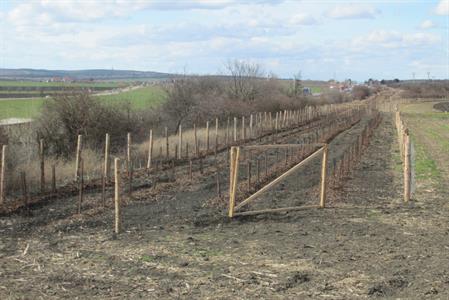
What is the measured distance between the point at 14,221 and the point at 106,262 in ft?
13.0

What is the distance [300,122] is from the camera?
5056 cm

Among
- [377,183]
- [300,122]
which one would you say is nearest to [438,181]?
[377,183]

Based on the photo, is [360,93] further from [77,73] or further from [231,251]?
[231,251]

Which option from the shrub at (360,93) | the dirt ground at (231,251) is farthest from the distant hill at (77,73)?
the dirt ground at (231,251)

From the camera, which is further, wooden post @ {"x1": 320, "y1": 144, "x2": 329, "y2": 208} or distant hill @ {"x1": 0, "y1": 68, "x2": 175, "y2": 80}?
distant hill @ {"x1": 0, "y1": 68, "x2": 175, "y2": 80}

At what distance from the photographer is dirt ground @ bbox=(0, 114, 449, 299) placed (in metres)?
6.74

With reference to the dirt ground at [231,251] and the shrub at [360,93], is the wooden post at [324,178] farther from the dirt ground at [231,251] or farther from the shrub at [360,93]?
the shrub at [360,93]

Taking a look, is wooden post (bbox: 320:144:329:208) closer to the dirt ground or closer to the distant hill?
the dirt ground

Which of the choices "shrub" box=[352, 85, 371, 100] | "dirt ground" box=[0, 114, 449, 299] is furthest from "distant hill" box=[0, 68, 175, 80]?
"dirt ground" box=[0, 114, 449, 299]

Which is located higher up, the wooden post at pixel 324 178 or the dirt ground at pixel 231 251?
the wooden post at pixel 324 178

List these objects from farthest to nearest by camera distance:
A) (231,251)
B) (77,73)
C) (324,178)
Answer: (77,73) → (324,178) → (231,251)

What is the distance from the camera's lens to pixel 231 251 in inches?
332

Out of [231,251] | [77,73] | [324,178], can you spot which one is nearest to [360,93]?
[77,73]

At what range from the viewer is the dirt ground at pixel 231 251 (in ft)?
22.1
